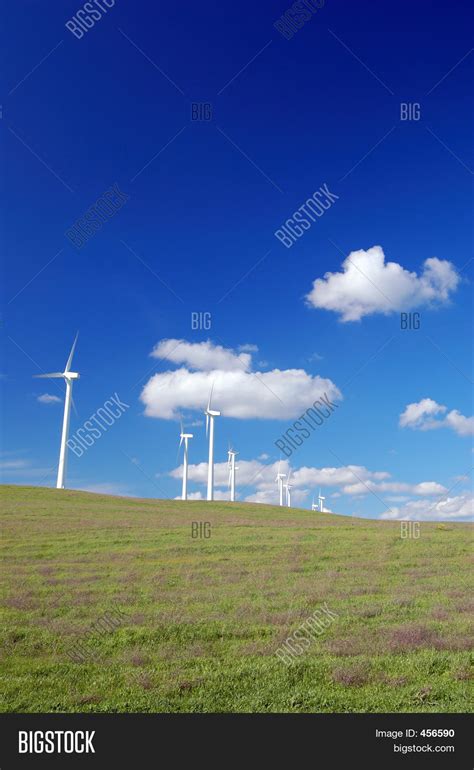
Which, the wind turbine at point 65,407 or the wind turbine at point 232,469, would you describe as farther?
the wind turbine at point 232,469

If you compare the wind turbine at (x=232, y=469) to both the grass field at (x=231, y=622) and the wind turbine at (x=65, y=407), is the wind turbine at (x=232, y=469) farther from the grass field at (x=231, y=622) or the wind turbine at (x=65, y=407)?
the grass field at (x=231, y=622)

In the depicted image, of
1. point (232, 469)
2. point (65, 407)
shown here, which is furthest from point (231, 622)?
point (232, 469)

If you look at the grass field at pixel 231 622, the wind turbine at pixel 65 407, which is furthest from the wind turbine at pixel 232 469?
the grass field at pixel 231 622

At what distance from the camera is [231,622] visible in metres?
24.2

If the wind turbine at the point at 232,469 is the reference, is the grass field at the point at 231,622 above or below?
below

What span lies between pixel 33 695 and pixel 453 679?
12.0 m

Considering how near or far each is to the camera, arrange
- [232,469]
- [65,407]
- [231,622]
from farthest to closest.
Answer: [232,469] → [65,407] → [231,622]

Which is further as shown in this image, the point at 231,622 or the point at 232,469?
the point at 232,469

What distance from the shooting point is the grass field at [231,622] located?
16.6 metres

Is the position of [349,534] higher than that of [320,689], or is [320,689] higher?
[349,534]

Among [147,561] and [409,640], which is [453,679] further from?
[147,561]

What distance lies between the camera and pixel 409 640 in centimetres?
2134

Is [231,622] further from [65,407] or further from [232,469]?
[232,469]
